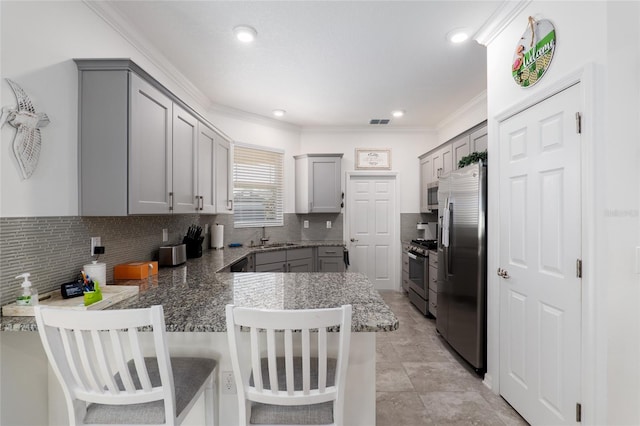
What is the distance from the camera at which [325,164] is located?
190 inches

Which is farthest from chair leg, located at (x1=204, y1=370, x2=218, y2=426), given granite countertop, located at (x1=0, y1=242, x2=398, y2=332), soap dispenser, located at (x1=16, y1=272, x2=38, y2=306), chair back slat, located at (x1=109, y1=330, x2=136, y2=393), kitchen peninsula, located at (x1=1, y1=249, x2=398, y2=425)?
soap dispenser, located at (x1=16, y1=272, x2=38, y2=306)

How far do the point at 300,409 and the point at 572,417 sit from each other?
5.13 ft

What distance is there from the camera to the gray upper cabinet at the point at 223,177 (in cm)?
333

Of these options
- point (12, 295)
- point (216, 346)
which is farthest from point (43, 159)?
point (216, 346)

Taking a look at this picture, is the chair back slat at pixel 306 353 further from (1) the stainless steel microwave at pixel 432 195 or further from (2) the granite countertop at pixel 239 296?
(1) the stainless steel microwave at pixel 432 195

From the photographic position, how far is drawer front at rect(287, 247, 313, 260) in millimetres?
4199

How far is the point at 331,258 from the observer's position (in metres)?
4.58

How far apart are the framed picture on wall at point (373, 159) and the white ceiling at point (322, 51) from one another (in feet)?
3.53

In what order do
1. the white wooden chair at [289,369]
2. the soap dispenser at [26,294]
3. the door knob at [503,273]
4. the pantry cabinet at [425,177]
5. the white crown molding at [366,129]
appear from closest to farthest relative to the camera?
the white wooden chair at [289,369]
the soap dispenser at [26,294]
the door knob at [503,273]
the pantry cabinet at [425,177]
the white crown molding at [366,129]

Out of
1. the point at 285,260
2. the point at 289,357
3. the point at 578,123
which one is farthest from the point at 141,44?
the point at 578,123

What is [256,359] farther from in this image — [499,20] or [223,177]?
[223,177]

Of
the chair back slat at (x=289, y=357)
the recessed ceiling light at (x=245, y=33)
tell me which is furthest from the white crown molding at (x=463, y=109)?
the chair back slat at (x=289, y=357)

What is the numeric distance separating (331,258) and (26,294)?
3562 mm

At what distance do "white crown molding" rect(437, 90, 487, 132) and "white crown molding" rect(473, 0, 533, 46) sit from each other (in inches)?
51.2
